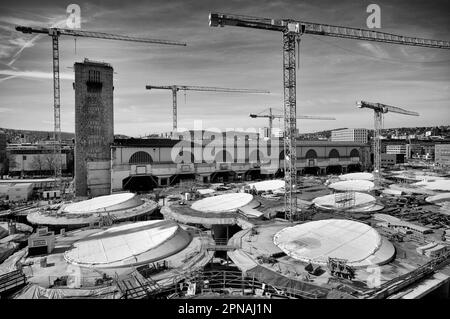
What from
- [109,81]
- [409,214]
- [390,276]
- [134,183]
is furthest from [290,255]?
[109,81]

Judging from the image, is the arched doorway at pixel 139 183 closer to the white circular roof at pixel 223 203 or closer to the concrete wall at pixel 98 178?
the concrete wall at pixel 98 178

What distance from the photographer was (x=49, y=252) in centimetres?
1912

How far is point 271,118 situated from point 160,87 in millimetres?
44522

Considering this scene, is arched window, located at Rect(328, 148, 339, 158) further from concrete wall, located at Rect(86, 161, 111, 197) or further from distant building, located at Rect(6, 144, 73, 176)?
distant building, located at Rect(6, 144, 73, 176)

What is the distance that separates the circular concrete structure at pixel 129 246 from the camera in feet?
55.6

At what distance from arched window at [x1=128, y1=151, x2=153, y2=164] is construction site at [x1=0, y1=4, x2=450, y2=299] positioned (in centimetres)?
18

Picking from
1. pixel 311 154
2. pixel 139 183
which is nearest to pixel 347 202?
pixel 139 183

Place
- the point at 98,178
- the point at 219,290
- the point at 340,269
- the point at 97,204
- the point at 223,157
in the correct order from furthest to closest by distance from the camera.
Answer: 1. the point at 223,157
2. the point at 98,178
3. the point at 97,204
4. the point at 340,269
5. the point at 219,290

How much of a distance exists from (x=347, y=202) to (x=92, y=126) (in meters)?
42.6

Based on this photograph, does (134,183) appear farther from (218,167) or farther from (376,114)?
(376,114)

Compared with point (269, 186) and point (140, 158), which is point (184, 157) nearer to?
point (140, 158)

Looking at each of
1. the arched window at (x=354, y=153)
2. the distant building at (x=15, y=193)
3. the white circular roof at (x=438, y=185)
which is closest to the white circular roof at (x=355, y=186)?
the white circular roof at (x=438, y=185)

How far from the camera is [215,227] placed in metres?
28.4

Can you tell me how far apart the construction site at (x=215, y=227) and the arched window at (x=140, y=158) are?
0.60 ft
